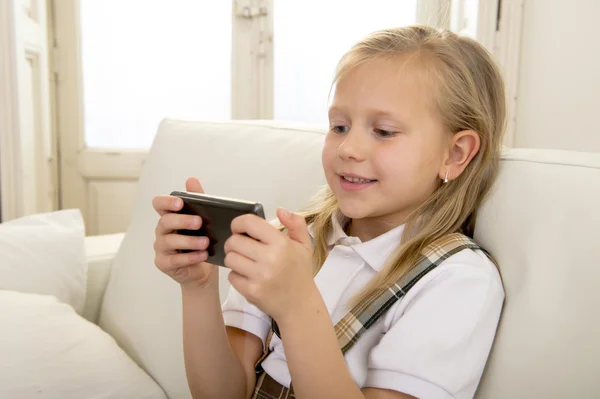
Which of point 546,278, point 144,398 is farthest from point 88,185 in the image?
point 546,278

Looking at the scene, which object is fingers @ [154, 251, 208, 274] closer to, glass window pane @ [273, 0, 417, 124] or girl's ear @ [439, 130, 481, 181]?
girl's ear @ [439, 130, 481, 181]

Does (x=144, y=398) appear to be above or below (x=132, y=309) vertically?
below

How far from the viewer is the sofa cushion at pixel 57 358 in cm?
107

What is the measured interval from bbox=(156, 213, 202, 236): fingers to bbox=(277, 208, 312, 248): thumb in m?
0.11

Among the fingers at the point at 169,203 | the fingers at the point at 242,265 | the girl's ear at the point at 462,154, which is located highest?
the girl's ear at the point at 462,154

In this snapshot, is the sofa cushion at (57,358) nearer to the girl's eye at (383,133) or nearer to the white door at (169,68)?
the girl's eye at (383,133)

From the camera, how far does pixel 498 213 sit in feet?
2.83

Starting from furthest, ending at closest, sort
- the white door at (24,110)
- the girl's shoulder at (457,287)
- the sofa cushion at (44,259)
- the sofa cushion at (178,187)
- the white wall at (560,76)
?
the white door at (24,110), the white wall at (560,76), the sofa cushion at (44,259), the sofa cushion at (178,187), the girl's shoulder at (457,287)

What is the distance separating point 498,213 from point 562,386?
253mm

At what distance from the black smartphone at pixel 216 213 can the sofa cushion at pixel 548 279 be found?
1.14ft

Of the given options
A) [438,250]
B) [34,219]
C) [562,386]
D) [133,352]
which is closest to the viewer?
Answer: [562,386]

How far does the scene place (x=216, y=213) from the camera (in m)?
0.71

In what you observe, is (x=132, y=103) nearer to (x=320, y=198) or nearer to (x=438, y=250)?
(x=320, y=198)

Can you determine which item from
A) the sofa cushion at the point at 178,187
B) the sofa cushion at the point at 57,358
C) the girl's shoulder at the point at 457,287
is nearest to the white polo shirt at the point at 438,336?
the girl's shoulder at the point at 457,287
